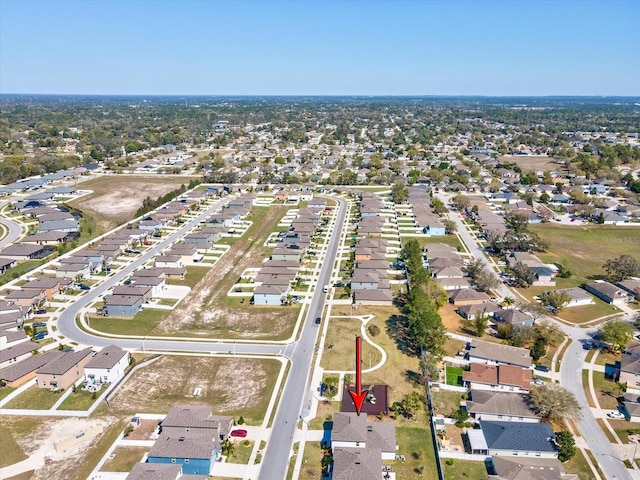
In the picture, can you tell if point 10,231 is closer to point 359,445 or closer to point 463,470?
point 359,445

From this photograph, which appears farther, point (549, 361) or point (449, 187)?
point (449, 187)

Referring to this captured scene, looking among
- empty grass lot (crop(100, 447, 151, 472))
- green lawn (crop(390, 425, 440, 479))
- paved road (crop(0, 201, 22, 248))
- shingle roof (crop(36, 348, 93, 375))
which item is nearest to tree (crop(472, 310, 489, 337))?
green lawn (crop(390, 425, 440, 479))

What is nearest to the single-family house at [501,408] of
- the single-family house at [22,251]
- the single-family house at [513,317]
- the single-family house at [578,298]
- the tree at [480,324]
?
the tree at [480,324]

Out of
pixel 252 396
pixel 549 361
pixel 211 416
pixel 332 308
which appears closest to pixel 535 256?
pixel 549 361

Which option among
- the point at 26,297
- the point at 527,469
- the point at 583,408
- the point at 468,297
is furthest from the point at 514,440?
the point at 26,297

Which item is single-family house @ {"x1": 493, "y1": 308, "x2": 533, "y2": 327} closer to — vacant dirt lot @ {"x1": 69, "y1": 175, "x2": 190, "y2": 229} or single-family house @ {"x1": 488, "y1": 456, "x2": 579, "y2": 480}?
single-family house @ {"x1": 488, "y1": 456, "x2": 579, "y2": 480}

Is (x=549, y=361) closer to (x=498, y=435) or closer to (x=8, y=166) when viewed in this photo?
(x=498, y=435)
